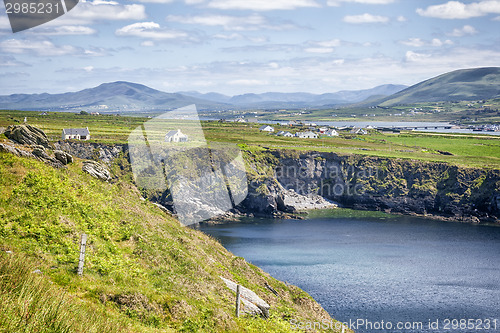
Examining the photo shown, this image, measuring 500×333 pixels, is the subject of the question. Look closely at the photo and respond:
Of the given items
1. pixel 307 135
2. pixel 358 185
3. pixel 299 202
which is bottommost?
pixel 299 202

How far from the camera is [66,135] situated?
292 ft

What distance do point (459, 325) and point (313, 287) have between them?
44.9 feet

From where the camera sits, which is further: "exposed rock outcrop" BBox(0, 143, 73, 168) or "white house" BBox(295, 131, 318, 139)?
"white house" BBox(295, 131, 318, 139)

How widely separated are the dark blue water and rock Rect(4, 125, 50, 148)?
26444 millimetres

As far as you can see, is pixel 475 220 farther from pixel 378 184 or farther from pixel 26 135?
pixel 26 135

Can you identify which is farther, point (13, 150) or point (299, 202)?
point (299, 202)

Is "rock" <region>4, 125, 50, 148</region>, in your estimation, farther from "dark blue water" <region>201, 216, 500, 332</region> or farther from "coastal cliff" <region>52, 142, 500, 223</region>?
"coastal cliff" <region>52, 142, 500, 223</region>

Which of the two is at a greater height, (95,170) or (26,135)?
(26,135)

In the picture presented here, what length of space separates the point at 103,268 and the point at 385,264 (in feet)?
153

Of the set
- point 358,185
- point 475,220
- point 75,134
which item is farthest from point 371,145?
point 75,134

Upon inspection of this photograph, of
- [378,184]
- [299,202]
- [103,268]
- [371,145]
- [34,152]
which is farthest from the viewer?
[371,145]

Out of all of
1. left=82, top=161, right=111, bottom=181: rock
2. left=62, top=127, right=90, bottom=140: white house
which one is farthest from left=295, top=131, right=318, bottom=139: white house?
left=82, top=161, right=111, bottom=181: rock

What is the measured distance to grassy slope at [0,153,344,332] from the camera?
7668 mm

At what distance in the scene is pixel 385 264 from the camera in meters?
55.6
